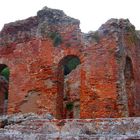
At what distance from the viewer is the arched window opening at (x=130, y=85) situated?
12.6 m

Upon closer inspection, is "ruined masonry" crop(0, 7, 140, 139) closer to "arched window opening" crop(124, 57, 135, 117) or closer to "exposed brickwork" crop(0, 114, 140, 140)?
"arched window opening" crop(124, 57, 135, 117)

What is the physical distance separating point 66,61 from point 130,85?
2.69 m

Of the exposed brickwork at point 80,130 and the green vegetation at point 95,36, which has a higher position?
the green vegetation at point 95,36

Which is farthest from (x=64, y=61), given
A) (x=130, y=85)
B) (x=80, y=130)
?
(x=80, y=130)

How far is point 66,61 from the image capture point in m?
12.9

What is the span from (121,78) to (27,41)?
4.30 metres

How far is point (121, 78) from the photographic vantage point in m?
11.5

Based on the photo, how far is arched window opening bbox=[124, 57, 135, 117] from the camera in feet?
41.4

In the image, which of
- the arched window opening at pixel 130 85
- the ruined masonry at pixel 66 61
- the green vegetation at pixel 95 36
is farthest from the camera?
the arched window opening at pixel 130 85

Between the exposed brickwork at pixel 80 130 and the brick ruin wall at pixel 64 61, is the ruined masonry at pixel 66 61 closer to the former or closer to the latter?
the brick ruin wall at pixel 64 61

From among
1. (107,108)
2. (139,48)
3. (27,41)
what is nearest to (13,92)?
(27,41)

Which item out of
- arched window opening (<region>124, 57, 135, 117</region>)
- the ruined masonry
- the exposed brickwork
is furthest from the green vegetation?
the exposed brickwork

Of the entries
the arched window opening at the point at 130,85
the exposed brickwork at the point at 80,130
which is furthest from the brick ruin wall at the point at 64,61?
the exposed brickwork at the point at 80,130

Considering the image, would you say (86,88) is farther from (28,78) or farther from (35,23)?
(35,23)
